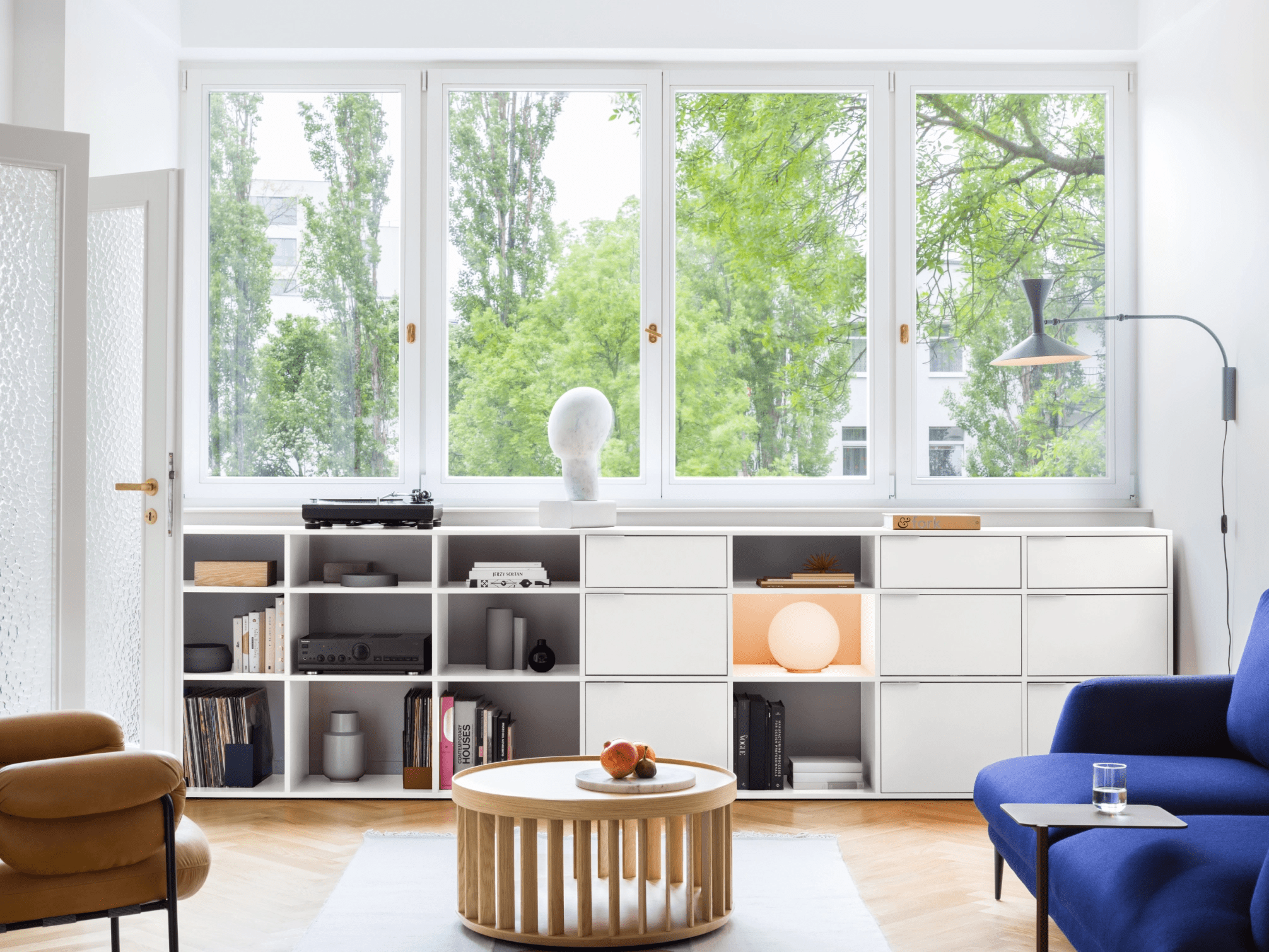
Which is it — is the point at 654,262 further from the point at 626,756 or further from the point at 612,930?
the point at 612,930

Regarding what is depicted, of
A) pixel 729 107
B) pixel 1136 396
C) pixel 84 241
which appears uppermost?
pixel 729 107

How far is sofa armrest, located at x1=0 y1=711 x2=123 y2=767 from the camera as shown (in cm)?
241

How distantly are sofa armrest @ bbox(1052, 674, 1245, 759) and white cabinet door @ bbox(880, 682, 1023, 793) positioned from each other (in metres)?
1.04

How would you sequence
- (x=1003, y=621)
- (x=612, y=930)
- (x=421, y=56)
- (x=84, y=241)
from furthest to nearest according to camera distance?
(x=421, y=56) < (x=1003, y=621) < (x=84, y=241) < (x=612, y=930)

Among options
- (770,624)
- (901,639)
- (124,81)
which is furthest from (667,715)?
(124,81)

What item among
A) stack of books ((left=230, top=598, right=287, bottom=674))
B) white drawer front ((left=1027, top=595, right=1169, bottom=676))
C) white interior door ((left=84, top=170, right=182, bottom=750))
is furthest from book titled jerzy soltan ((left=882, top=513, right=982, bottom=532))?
white interior door ((left=84, top=170, right=182, bottom=750))

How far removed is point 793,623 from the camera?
14.0ft

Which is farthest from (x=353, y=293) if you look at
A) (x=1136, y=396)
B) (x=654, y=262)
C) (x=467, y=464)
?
(x=1136, y=396)

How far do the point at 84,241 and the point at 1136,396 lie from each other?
3889 mm

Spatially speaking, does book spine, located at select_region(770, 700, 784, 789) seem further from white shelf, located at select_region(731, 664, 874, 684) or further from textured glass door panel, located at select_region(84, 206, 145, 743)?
textured glass door panel, located at select_region(84, 206, 145, 743)

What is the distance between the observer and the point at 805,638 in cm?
424

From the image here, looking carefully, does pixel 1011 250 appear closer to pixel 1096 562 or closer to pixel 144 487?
pixel 1096 562

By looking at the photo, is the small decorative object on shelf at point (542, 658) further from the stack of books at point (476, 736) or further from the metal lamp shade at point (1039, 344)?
the metal lamp shade at point (1039, 344)

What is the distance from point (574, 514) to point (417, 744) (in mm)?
1036
